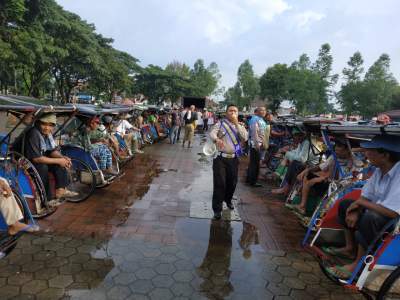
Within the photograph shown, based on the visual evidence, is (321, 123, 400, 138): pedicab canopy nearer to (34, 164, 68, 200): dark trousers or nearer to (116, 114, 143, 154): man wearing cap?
(34, 164, 68, 200): dark trousers

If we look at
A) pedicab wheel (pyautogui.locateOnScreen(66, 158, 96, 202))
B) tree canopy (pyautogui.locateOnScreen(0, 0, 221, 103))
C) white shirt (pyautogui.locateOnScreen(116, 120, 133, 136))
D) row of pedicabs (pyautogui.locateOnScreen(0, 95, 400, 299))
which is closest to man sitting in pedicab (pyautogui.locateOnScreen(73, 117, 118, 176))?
row of pedicabs (pyautogui.locateOnScreen(0, 95, 400, 299))

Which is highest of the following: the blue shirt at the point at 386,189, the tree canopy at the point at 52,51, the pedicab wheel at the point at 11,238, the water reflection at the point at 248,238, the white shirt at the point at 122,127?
the tree canopy at the point at 52,51

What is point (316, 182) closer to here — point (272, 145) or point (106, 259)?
point (106, 259)

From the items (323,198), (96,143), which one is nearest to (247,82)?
→ (96,143)

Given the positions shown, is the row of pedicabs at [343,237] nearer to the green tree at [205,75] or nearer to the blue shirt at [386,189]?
the blue shirt at [386,189]

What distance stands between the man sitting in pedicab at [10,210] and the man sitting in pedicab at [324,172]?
157 inches

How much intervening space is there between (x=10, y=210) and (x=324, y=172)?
4292 mm

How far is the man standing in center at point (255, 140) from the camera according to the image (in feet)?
24.1

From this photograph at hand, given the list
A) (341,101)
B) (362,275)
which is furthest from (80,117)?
(341,101)

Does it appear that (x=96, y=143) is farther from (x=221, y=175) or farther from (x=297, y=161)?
(x=297, y=161)

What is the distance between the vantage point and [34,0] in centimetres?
1515

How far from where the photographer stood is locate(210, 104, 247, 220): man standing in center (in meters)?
5.22

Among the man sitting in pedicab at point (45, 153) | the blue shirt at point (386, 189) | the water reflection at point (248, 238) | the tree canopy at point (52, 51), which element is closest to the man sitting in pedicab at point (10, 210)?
the man sitting in pedicab at point (45, 153)

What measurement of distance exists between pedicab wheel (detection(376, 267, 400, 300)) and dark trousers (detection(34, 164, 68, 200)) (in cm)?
403
